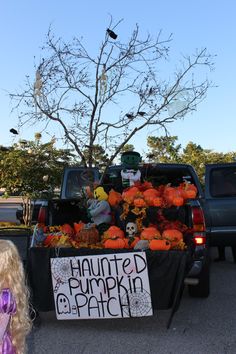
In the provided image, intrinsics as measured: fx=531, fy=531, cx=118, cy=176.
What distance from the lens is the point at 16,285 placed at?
2217mm

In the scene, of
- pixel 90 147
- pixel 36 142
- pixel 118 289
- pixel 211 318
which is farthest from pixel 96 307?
pixel 36 142

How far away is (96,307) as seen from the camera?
17.9ft

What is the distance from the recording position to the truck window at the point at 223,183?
9172 mm

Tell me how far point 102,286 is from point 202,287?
1.99 m

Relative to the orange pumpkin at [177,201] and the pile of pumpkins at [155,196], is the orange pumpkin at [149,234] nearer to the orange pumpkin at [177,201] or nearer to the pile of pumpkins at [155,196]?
the pile of pumpkins at [155,196]

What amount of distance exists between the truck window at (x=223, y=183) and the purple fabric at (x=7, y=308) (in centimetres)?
723

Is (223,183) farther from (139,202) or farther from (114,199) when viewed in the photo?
(139,202)

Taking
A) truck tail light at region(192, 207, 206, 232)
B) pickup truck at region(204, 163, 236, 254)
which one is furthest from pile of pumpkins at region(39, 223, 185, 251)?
pickup truck at region(204, 163, 236, 254)

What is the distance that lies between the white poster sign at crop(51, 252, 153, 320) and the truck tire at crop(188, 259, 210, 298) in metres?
1.50

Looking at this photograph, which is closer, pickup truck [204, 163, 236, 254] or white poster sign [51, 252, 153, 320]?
white poster sign [51, 252, 153, 320]

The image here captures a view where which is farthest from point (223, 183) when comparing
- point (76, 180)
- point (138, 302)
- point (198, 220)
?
point (138, 302)

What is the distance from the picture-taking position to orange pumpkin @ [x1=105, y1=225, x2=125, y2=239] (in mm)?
5832

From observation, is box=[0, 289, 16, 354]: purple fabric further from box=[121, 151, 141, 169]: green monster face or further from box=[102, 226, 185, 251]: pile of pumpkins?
box=[121, 151, 141, 169]: green monster face

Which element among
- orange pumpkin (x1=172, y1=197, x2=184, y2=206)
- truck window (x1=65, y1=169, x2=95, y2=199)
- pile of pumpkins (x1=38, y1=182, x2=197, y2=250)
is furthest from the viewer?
truck window (x1=65, y1=169, x2=95, y2=199)
